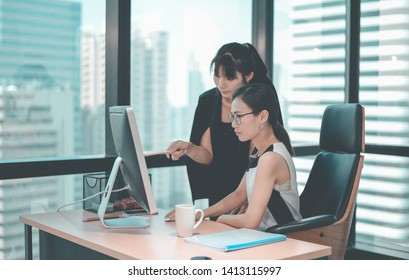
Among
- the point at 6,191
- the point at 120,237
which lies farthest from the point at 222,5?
the point at 120,237

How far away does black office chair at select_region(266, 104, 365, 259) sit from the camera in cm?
276

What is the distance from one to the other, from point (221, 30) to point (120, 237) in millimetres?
1939

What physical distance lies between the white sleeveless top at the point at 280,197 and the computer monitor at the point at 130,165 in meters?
0.52

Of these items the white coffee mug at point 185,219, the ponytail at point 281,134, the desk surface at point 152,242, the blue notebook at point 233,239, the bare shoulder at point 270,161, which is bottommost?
the desk surface at point 152,242

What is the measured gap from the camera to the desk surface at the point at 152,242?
6.56 feet

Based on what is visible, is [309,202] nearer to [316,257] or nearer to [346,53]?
[316,257]

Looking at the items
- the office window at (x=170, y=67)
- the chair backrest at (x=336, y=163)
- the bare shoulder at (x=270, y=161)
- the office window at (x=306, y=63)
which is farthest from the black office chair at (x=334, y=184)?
the office window at (x=306, y=63)

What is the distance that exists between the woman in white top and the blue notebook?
0.88ft

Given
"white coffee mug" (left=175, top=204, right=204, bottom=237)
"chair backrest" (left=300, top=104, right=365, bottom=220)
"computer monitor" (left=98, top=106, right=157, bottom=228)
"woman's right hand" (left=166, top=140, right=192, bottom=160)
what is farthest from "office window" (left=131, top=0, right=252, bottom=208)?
"white coffee mug" (left=175, top=204, right=204, bottom=237)

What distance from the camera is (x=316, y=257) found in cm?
205

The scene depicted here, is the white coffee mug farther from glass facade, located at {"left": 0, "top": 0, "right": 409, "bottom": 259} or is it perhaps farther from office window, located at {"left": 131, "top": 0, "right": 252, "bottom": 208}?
office window, located at {"left": 131, "top": 0, "right": 252, "bottom": 208}

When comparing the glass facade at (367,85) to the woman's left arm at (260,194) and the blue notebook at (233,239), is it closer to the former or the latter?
the woman's left arm at (260,194)

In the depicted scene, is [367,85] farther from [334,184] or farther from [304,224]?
[304,224]

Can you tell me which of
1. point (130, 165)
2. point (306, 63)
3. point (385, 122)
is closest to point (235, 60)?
point (130, 165)
